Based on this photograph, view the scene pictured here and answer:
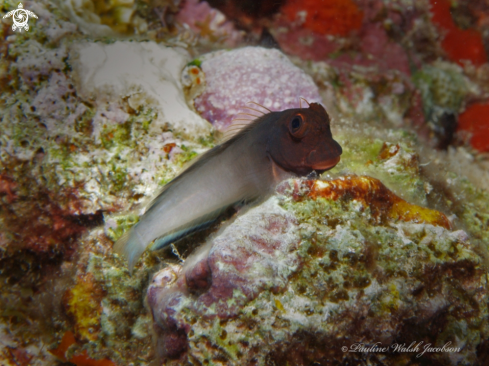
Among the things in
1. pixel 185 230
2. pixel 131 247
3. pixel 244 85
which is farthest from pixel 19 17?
pixel 185 230

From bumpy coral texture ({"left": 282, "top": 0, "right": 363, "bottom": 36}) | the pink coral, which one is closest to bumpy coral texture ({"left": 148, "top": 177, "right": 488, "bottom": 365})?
the pink coral

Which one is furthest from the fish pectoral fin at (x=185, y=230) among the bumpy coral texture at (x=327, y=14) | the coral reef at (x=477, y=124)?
the coral reef at (x=477, y=124)

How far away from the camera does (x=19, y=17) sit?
3070mm

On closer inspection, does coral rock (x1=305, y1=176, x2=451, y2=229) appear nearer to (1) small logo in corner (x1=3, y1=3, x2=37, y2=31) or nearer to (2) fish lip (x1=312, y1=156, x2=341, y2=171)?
(2) fish lip (x1=312, y1=156, x2=341, y2=171)

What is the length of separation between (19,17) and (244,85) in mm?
2546

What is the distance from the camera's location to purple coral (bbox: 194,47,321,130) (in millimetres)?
3639

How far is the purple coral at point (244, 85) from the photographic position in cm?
364

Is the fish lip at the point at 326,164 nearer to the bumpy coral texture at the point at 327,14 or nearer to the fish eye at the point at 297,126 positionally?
the fish eye at the point at 297,126

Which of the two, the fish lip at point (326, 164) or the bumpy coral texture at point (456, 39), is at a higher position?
the bumpy coral texture at point (456, 39)

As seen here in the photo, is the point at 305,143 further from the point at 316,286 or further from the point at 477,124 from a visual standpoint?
the point at 477,124

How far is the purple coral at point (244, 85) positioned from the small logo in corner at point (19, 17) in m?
1.98

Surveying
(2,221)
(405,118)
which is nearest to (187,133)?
(2,221)

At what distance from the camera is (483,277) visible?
176 centimetres

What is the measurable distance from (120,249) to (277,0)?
5.17 m
